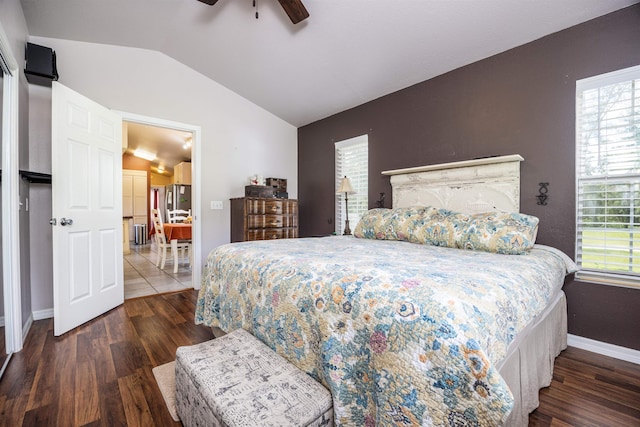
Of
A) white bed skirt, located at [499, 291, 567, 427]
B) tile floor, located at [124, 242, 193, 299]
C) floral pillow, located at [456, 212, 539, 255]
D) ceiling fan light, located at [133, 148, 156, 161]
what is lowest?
tile floor, located at [124, 242, 193, 299]

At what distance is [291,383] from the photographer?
1.05 metres

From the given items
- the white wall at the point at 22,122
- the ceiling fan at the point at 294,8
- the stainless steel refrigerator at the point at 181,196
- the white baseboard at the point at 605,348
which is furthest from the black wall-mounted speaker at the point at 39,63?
the stainless steel refrigerator at the point at 181,196

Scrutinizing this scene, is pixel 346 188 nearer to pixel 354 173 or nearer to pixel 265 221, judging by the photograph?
pixel 354 173

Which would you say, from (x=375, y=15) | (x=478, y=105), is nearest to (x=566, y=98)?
(x=478, y=105)

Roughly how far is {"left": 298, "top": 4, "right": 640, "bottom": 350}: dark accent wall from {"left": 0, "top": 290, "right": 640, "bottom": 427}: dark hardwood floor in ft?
1.33

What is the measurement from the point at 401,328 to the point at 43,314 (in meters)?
3.46

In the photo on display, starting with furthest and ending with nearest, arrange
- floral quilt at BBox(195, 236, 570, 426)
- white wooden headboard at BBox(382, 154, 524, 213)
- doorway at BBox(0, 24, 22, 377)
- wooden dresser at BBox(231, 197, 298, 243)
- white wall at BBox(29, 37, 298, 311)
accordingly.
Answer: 1. wooden dresser at BBox(231, 197, 298, 243)
2. white wall at BBox(29, 37, 298, 311)
3. white wooden headboard at BBox(382, 154, 524, 213)
4. doorway at BBox(0, 24, 22, 377)
5. floral quilt at BBox(195, 236, 570, 426)

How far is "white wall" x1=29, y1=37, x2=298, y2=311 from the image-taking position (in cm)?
281

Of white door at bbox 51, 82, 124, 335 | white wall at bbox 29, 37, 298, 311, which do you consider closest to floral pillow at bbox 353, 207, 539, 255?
white wall at bbox 29, 37, 298, 311

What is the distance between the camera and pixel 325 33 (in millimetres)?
2609

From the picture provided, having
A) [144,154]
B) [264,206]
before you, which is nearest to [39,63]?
[264,206]

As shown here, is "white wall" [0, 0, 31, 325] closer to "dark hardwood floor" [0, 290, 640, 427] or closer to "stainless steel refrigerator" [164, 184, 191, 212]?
"dark hardwood floor" [0, 290, 640, 427]

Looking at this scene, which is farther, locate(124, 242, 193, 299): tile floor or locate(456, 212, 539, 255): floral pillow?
locate(124, 242, 193, 299): tile floor

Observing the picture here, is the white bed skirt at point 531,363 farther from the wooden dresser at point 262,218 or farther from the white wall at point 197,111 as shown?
the white wall at point 197,111
